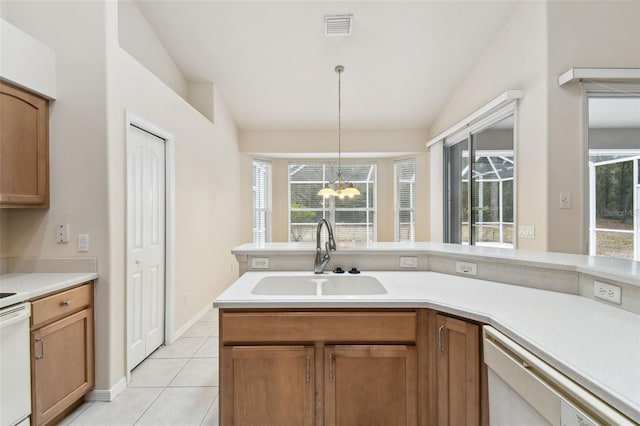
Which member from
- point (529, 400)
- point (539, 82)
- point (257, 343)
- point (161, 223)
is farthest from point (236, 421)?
point (539, 82)

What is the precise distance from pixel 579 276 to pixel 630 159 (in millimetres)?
1904

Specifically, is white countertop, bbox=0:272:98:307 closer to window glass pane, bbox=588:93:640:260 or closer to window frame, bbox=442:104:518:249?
window frame, bbox=442:104:518:249

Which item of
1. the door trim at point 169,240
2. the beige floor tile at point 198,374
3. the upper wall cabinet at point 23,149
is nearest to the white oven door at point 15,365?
the upper wall cabinet at point 23,149

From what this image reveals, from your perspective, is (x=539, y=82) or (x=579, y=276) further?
(x=539, y=82)

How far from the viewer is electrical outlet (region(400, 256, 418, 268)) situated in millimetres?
1982

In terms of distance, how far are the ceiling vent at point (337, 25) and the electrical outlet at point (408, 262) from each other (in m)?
2.49

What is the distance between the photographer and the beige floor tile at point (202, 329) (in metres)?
3.05

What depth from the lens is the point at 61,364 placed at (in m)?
1.70

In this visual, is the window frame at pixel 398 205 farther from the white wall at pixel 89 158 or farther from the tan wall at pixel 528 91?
the white wall at pixel 89 158

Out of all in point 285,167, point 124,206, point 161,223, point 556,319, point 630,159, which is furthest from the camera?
point 285,167

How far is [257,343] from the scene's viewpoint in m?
1.37

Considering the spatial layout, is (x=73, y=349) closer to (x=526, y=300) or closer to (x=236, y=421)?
(x=236, y=421)

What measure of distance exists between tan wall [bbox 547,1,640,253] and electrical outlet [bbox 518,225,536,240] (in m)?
0.16

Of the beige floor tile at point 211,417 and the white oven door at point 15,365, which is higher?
the white oven door at point 15,365
